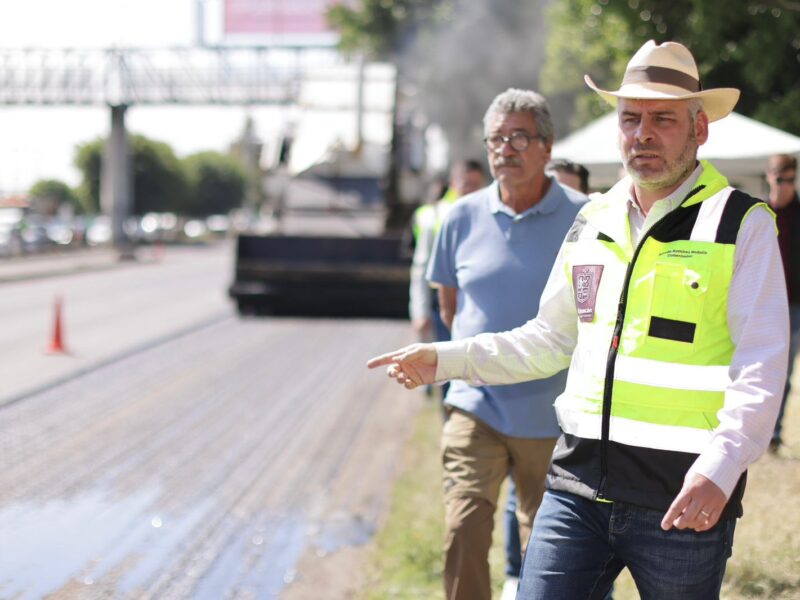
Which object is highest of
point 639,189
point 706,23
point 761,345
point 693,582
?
point 706,23

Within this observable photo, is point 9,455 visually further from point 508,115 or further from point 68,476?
point 508,115

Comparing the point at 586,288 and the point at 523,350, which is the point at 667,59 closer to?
the point at 586,288

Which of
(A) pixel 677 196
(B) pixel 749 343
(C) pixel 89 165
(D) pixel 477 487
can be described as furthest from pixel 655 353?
(C) pixel 89 165

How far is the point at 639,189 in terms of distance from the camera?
3189 millimetres

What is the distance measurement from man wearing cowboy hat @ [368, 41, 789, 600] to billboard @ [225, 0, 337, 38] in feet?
200

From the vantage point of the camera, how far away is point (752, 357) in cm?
277

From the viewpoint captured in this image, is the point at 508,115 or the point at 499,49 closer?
the point at 508,115

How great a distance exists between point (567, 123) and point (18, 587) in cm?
3124

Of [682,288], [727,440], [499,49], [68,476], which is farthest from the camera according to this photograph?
[499,49]

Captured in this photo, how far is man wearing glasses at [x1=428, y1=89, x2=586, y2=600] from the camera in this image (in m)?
4.69

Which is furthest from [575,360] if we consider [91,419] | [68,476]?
[91,419]

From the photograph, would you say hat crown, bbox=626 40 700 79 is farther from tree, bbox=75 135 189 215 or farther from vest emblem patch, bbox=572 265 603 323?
tree, bbox=75 135 189 215

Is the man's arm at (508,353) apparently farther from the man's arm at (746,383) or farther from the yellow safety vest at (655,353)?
the man's arm at (746,383)

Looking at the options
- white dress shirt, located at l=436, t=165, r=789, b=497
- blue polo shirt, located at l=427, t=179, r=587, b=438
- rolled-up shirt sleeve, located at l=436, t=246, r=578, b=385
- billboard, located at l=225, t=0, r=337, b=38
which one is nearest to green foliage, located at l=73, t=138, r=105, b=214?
billboard, located at l=225, t=0, r=337, b=38
